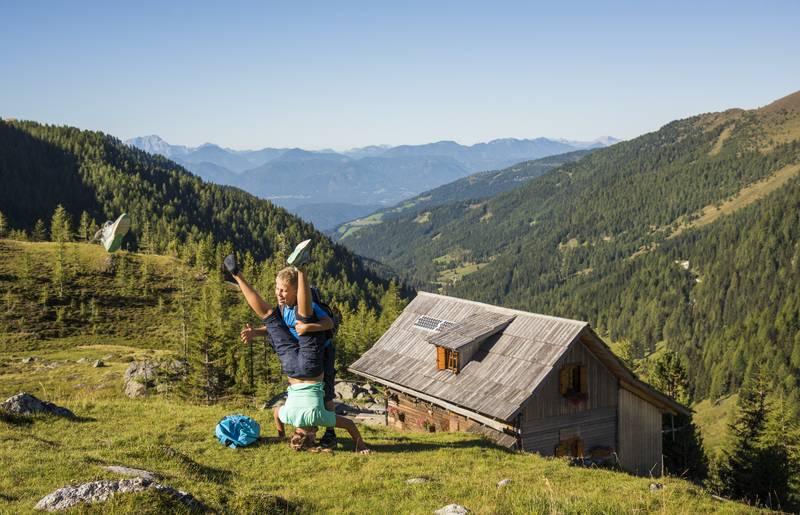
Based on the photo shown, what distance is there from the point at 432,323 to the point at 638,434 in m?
12.0

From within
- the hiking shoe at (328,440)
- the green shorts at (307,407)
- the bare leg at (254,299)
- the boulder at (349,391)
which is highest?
the bare leg at (254,299)

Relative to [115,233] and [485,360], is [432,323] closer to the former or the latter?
[485,360]

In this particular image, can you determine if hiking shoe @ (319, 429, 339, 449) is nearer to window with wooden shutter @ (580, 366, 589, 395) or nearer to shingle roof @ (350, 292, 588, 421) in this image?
shingle roof @ (350, 292, 588, 421)

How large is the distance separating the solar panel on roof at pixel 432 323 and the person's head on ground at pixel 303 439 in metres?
16.9

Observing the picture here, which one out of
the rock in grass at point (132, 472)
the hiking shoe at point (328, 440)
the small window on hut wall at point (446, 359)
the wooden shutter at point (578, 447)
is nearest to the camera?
the rock in grass at point (132, 472)

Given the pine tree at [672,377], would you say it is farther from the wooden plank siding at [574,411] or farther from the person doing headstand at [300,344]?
the person doing headstand at [300,344]

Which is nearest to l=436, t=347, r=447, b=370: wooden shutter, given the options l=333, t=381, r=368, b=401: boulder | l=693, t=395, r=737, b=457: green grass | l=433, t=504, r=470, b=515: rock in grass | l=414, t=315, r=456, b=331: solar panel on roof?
l=414, t=315, r=456, b=331: solar panel on roof

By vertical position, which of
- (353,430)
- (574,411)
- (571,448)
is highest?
(353,430)

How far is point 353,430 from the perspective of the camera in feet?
48.2

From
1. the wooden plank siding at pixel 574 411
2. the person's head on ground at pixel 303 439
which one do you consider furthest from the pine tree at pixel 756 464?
the person's head on ground at pixel 303 439

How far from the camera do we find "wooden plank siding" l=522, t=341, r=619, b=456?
25391 millimetres

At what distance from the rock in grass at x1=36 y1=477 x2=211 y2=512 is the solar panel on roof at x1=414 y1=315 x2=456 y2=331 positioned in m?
Answer: 22.6

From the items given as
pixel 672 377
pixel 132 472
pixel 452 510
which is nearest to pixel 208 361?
pixel 132 472

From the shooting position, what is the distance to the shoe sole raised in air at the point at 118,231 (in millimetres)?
7918
